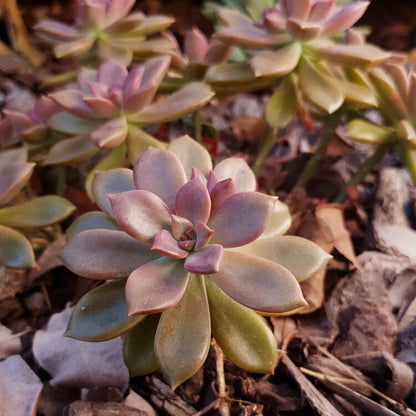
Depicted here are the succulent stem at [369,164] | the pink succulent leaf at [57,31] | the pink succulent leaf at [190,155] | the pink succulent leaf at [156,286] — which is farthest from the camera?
the pink succulent leaf at [57,31]

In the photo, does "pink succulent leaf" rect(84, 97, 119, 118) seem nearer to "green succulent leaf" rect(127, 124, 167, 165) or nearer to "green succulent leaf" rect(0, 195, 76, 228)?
"green succulent leaf" rect(127, 124, 167, 165)

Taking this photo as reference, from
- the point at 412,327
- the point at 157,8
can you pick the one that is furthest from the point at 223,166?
the point at 157,8

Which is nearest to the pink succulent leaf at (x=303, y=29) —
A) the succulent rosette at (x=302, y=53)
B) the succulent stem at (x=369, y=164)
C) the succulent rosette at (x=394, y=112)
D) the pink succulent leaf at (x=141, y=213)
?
the succulent rosette at (x=302, y=53)

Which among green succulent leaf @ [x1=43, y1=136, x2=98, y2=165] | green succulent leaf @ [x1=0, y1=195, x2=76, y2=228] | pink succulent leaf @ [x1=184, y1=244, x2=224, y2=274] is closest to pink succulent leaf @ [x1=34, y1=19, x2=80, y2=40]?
green succulent leaf @ [x1=43, y1=136, x2=98, y2=165]

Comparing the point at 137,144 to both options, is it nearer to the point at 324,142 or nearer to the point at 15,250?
the point at 15,250

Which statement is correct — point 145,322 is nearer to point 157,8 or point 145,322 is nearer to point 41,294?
point 41,294

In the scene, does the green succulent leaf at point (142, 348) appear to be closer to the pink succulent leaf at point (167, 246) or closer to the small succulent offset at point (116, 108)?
the pink succulent leaf at point (167, 246)
